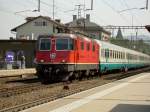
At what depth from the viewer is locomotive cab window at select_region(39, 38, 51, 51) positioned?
27.3 meters

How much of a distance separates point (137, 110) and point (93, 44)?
19.1 m

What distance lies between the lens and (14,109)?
1375 centimetres

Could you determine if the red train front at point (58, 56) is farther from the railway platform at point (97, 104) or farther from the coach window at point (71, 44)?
the railway platform at point (97, 104)

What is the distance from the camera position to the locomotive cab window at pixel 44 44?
27312mm

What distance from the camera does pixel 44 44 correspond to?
90.1 ft

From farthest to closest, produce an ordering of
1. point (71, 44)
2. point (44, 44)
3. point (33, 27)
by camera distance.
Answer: point (33, 27) → point (44, 44) → point (71, 44)

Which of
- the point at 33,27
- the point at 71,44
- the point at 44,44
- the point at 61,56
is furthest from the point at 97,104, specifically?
the point at 33,27

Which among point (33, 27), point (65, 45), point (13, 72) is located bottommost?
point (13, 72)

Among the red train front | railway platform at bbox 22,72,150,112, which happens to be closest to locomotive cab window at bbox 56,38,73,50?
the red train front

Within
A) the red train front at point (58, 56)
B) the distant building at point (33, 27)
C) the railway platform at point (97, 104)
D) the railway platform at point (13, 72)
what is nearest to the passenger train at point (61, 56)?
the red train front at point (58, 56)

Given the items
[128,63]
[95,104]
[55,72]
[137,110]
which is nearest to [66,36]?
[55,72]

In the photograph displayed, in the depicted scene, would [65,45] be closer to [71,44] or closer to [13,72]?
[71,44]

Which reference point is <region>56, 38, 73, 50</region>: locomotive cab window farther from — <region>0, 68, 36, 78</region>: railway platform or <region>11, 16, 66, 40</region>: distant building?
<region>11, 16, 66, 40</region>: distant building

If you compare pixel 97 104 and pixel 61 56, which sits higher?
pixel 61 56
